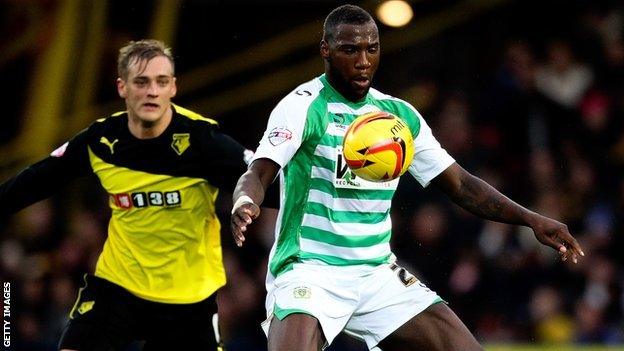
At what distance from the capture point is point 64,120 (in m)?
13.9

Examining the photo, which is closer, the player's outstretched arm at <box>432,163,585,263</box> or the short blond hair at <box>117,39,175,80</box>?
the player's outstretched arm at <box>432,163,585,263</box>

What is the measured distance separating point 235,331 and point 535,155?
149 inches

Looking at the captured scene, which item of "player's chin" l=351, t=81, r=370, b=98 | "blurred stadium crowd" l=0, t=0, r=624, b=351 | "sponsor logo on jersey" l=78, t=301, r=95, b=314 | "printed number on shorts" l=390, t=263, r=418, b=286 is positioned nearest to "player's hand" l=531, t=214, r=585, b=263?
"printed number on shorts" l=390, t=263, r=418, b=286

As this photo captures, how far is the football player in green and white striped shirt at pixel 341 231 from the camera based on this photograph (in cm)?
665

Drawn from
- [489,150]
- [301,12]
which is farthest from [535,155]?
[301,12]

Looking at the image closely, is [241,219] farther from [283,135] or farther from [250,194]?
[283,135]

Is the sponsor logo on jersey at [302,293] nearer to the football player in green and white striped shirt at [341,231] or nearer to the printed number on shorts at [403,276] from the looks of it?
the football player in green and white striped shirt at [341,231]

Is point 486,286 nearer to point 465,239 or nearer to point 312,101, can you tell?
point 465,239

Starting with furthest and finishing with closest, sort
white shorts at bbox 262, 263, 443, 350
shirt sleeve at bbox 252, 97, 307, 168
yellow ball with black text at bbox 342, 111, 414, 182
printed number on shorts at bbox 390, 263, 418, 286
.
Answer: printed number on shorts at bbox 390, 263, 418, 286 → white shorts at bbox 262, 263, 443, 350 → shirt sleeve at bbox 252, 97, 307, 168 → yellow ball with black text at bbox 342, 111, 414, 182

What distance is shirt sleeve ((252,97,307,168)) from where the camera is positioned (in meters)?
6.49

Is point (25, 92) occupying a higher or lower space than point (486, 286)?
higher

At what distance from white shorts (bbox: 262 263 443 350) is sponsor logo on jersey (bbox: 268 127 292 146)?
69 centimetres

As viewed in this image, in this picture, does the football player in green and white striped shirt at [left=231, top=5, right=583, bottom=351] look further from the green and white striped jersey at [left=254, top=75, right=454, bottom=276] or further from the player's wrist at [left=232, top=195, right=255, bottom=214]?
the player's wrist at [left=232, top=195, right=255, bottom=214]

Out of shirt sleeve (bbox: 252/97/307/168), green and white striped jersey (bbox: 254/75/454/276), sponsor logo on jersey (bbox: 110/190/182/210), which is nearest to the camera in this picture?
shirt sleeve (bbox: 252/97/307/168)
